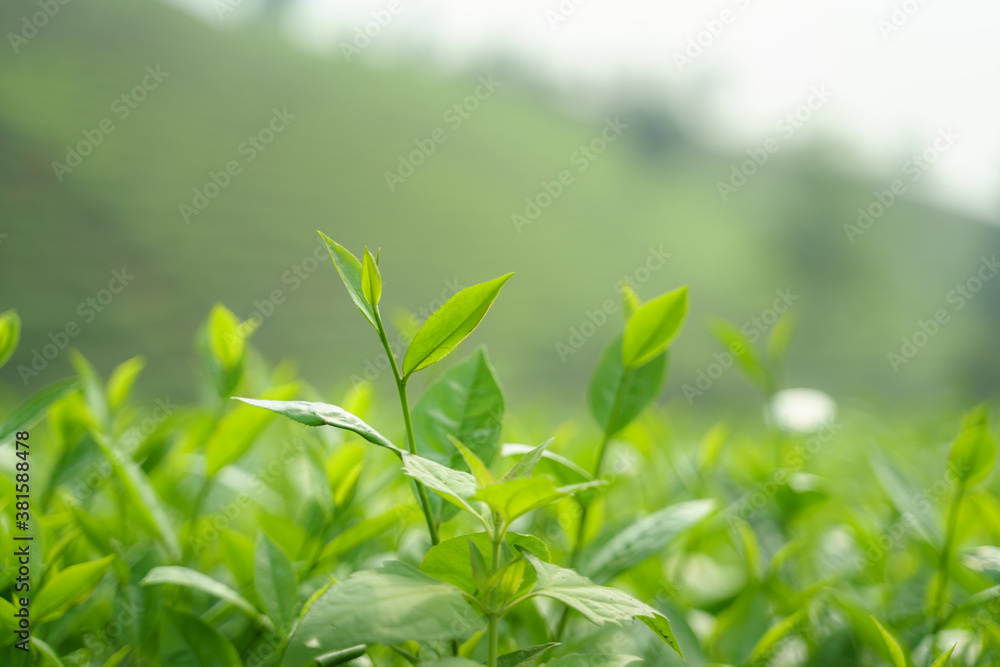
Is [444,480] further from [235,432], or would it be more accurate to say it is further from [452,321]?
[235,432]

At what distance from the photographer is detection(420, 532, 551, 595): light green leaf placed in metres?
0.21

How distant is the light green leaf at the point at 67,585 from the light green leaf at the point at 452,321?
180 mm

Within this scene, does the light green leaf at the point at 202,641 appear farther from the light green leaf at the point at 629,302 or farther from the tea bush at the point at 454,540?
the light green leaf at the point at 629,302

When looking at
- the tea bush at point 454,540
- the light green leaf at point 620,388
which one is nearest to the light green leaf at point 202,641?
the tea bush at point 454,540

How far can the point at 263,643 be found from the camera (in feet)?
1.05

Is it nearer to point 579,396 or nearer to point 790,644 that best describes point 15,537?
point 790,644

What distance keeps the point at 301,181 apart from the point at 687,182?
8575mm

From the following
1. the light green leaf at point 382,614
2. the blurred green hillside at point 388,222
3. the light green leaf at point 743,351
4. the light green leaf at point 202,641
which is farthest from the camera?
the blurred green hillside at point 388,222

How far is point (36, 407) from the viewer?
317mm

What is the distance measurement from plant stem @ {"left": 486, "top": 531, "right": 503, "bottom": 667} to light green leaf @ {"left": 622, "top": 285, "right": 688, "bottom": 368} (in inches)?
5.4

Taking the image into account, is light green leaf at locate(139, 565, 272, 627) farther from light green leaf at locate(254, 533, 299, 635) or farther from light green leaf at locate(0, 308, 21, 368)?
light green leaf at locate(0, 308, 21, 368)

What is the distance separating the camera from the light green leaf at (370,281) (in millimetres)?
228

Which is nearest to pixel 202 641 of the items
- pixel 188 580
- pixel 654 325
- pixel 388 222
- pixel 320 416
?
pixel 188 580

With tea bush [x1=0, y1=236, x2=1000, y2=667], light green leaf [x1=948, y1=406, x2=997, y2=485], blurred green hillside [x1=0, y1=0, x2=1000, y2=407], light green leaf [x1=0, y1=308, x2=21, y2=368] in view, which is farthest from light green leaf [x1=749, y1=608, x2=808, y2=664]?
blurred green hillside [x1=0, y1=0, x2=1000, y2=407]
